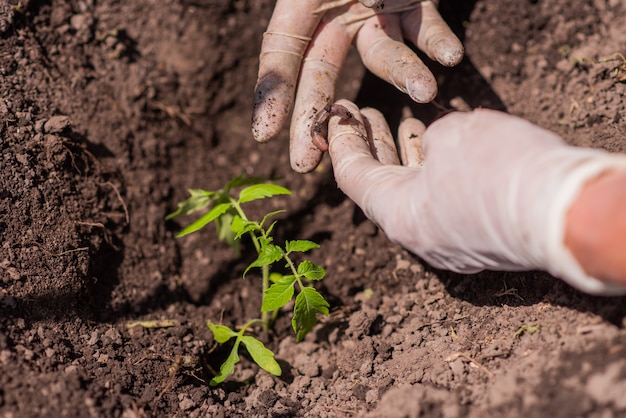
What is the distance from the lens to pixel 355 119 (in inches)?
102

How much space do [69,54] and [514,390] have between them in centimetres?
295

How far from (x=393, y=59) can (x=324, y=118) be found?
467mm

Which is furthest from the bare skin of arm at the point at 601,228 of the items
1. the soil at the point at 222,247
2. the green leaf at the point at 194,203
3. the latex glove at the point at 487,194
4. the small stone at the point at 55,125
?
the small stone at the point at 55,125

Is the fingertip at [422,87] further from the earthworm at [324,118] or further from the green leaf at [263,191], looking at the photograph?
the green leaf at [263,191]

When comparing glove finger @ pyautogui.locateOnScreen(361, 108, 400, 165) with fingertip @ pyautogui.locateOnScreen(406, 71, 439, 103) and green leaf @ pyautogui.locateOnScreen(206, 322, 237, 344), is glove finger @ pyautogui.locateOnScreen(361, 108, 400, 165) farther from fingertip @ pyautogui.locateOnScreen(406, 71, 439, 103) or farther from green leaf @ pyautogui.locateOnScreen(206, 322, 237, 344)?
green leaf @ pyautogui.locateOnScreen(206, 322, 237, 344)

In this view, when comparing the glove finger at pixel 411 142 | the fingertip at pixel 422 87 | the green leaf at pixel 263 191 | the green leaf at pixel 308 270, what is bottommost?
the green leaf at pixel 308 270

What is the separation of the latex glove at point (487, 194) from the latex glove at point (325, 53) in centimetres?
51

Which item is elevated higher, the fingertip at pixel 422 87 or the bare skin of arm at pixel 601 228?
the fingertip at pixel 422 87

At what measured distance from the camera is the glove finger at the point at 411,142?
105 inches

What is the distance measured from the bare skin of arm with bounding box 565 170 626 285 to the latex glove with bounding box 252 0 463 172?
1.09 m

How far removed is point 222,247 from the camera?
10.5ft

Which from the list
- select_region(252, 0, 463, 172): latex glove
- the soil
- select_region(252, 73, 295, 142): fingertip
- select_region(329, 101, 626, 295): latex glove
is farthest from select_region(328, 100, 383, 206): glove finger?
the soil

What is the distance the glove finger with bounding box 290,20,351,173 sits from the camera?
2.63 metres

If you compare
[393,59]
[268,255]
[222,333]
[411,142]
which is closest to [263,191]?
[268,255]
